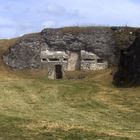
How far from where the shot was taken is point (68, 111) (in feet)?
62.1

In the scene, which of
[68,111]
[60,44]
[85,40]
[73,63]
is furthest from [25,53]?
[68,111]

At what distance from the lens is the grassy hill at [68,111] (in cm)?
1265

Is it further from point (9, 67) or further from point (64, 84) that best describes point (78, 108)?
point (9, 67)

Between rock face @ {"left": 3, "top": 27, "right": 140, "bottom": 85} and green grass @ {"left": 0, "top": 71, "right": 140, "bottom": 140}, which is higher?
rock face @ {"left": 3, "top": 27, "right": 140, "bottom": 85}

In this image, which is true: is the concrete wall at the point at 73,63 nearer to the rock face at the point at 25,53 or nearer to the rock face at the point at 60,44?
the rock face at the point at 60,44

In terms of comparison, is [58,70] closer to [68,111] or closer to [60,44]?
[60,44]

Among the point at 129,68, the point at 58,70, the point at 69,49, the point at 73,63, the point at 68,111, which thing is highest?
the point at 69,49

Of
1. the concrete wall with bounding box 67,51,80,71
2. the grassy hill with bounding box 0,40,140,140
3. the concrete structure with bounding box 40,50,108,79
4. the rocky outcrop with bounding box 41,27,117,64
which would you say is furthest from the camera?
the concrete wall with bounding box 67,51,80,71

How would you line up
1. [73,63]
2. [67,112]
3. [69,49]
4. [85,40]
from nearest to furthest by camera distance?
1. [67,112]
2. [73,63]
3. [85,40]
4. [69,49]

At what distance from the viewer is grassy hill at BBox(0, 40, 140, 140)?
12648 mm

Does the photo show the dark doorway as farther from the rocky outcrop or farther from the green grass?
the green grass

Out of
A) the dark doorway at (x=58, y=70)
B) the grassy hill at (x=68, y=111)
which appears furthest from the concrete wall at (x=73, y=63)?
the grassy hill at (x=68, y=111)

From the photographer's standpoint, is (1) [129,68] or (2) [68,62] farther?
(2) [68,62]

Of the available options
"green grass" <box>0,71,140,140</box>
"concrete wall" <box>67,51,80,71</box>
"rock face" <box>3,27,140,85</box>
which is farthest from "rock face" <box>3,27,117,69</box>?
"green grass" <box>0,71,140,140</box>
